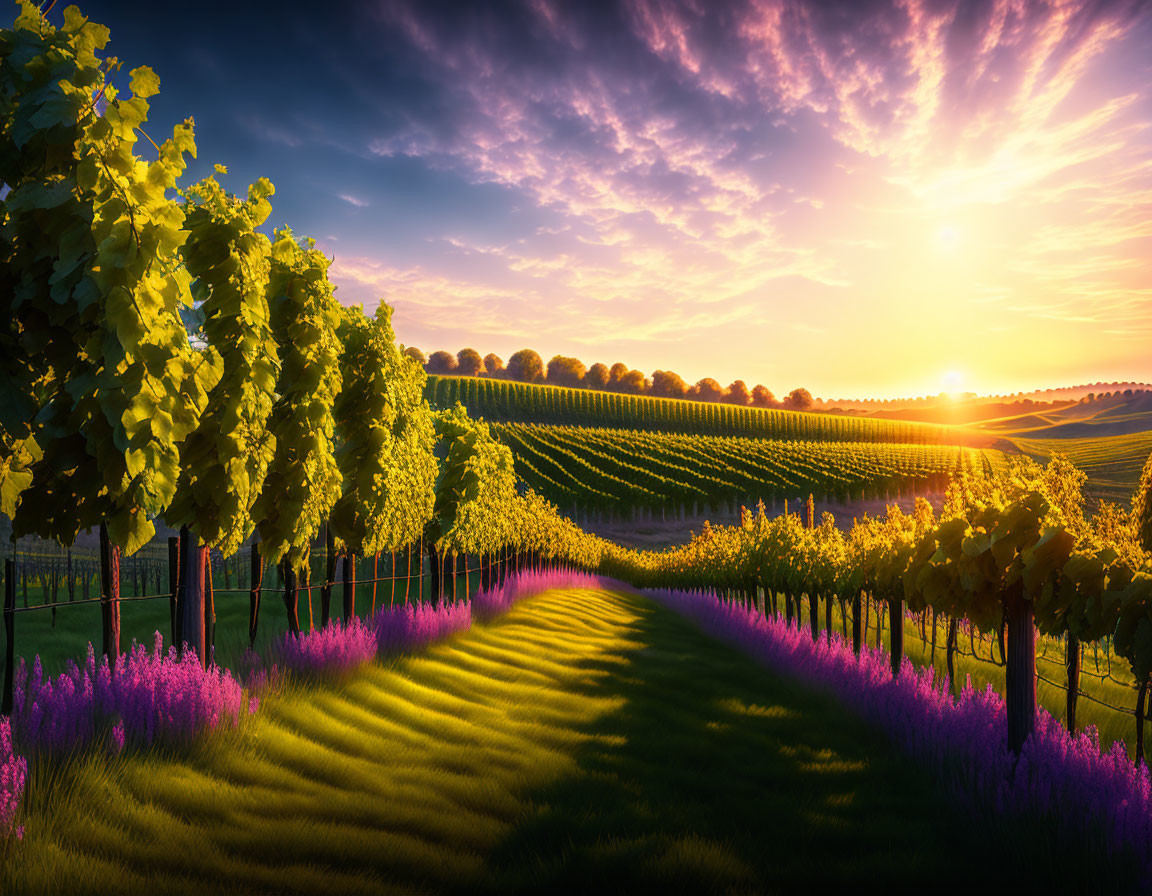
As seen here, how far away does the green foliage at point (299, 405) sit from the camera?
27.4 ft

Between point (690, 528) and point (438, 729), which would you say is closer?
point (438, 729)

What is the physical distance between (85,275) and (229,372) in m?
2.80

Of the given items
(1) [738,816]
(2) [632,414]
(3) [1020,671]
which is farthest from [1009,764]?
(2) [632,414]

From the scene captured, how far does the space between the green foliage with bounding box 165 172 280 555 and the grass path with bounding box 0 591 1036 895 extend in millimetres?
2045

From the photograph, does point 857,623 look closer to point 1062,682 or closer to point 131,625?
point 1062,682

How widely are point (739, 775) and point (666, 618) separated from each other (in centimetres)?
1651

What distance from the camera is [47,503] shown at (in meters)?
5.11

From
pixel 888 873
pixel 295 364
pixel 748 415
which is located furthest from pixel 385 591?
pixel 748 415

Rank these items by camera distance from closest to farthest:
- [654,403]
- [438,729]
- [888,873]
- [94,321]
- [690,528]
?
[888,873], [94,321], [438,729], [690,528], [654,403]

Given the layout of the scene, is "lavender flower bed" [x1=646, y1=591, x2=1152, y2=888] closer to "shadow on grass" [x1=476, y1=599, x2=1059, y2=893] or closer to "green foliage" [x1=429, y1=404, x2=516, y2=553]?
"shadow on grass" [x1=476, y1=599, x2=1059, y2=893]

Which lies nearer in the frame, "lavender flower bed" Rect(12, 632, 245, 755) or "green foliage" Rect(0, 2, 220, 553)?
"lavender flower bed" Rect(12, 632, 245, 755)

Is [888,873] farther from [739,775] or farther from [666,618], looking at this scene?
[666,618]

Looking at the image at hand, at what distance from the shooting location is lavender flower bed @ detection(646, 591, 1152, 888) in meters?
4.44

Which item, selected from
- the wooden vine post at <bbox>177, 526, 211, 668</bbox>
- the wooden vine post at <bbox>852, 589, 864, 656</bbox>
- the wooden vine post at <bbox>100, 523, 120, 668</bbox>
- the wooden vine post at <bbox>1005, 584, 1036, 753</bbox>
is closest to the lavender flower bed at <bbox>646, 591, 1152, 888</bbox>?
the wooden vine post at <bbox>1005, 584, 1036, 753</bbox>
